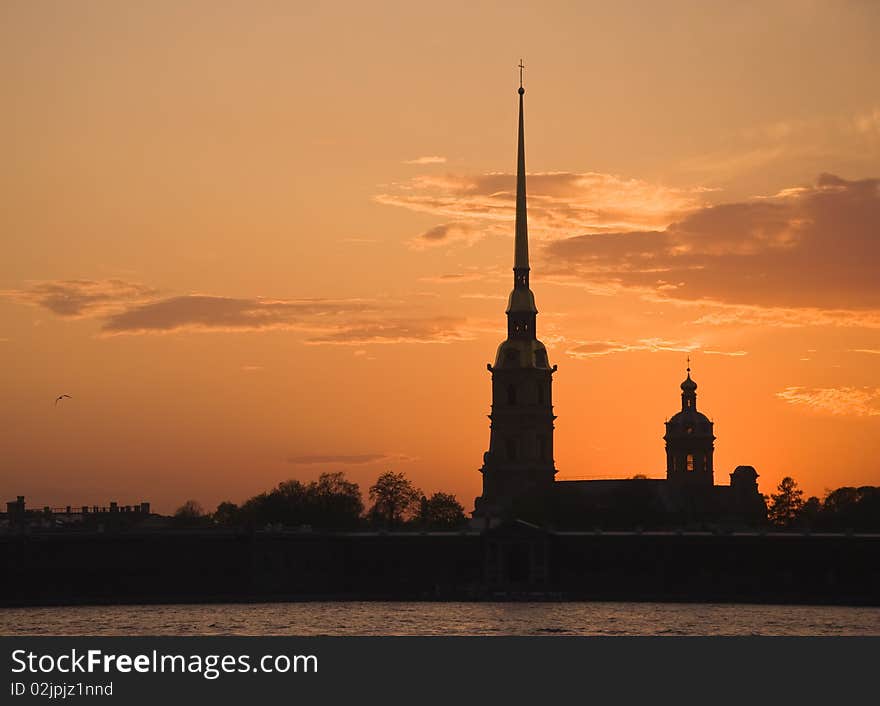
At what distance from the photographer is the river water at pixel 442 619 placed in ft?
365

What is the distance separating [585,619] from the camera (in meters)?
124

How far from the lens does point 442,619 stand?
123938 mm

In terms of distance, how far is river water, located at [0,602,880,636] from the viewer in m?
111
